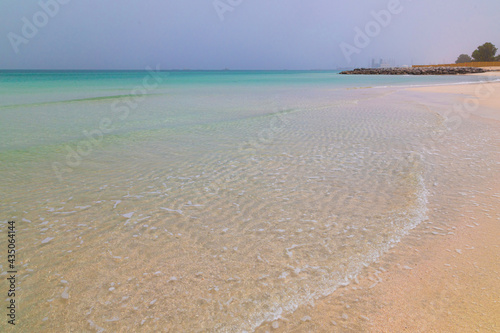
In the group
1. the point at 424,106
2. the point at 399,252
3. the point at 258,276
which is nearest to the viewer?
the point at 258,276

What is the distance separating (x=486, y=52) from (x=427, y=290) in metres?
143

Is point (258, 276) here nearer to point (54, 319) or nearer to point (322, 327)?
point (322, 327)

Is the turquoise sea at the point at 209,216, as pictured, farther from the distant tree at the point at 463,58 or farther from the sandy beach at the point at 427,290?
the distant tree at the point at 463,58

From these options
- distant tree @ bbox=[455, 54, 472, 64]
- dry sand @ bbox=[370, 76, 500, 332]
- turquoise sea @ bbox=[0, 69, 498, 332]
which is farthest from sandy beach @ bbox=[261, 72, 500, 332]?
distant tree @ bbox=[455, 54, 472, 64]

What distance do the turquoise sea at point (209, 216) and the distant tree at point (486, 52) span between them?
134 metres

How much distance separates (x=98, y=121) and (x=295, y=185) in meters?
10.1

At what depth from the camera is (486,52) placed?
10788 cm

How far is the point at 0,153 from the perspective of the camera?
286 inches

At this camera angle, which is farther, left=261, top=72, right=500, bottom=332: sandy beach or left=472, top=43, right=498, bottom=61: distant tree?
left=472, top=43, right=498, bottom=61: distant tree

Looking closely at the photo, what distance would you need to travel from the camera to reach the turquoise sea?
8.39ft

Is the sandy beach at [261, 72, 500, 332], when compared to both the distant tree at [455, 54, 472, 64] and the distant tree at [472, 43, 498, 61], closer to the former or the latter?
the distant tree at [472, 43, 498, 61]

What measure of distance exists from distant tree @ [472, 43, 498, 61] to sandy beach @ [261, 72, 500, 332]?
140 metres

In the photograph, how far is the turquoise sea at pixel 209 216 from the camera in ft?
8.39

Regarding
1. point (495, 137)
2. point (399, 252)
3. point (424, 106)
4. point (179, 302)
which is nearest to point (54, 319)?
point (179, 302)
